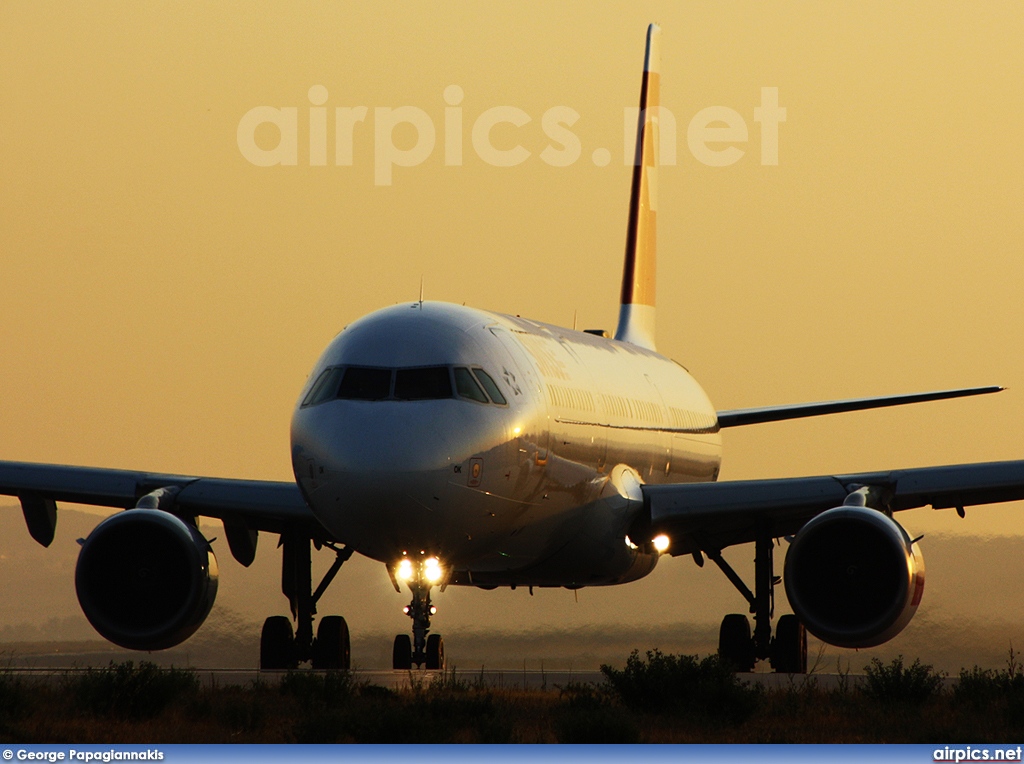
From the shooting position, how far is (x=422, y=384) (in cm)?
2105

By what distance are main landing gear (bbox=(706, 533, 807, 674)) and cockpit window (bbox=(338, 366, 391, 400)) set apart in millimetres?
7819

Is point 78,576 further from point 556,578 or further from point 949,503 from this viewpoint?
point 949,503

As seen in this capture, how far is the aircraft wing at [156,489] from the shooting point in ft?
81.4

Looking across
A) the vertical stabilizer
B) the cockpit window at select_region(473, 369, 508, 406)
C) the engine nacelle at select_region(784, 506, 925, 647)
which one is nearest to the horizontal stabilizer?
Answer: the vertical stabilizer

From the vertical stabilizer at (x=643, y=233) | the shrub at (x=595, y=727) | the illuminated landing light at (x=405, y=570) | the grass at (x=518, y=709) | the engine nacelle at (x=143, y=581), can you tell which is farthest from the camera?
the vertical stabilizer at (x=643, y=233)

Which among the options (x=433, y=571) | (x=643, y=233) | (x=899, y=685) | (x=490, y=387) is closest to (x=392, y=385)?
(x=490, y=387)

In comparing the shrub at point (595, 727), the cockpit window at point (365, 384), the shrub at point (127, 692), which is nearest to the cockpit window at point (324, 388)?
the cockpit window at point (365, 384)

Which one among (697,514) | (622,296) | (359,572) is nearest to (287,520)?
(697,514)

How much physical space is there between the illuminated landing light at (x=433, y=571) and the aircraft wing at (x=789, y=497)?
480cm

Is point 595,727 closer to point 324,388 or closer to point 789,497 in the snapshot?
point 324,388

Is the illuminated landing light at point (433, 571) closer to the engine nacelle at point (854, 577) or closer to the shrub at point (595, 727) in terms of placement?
the engine nacelle at point (854, 577)

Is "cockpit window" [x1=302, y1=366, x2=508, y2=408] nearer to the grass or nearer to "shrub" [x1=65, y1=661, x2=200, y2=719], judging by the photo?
the grass

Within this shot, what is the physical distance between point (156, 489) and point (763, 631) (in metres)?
8.63

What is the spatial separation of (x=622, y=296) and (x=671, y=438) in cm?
1011
